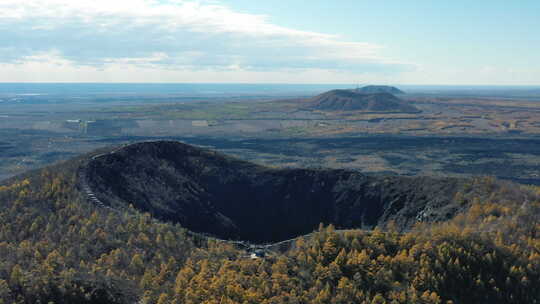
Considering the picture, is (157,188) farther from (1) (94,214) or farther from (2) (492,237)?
(2) (492,237)

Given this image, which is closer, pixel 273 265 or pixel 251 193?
pixel 273 265

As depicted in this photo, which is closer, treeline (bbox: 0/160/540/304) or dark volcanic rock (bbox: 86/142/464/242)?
treeline (bbox: 0/160/540/304)

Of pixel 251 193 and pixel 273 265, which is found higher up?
pixel 273 265

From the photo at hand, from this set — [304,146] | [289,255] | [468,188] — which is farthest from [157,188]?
[304,146]

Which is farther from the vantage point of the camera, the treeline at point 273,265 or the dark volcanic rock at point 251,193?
the dark volcanic rock at point 251,193
